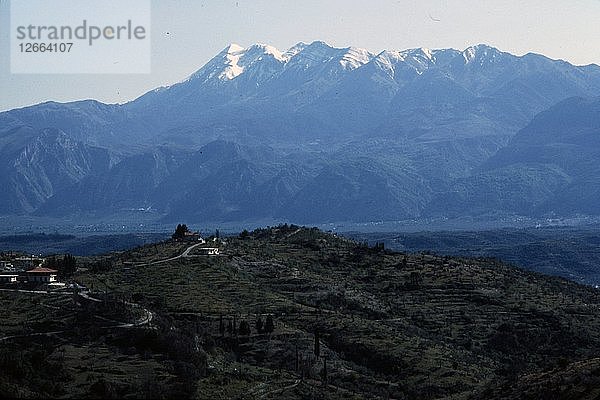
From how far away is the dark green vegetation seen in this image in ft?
200

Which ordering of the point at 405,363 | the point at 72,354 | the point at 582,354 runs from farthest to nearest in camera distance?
the point at 582,354
the point at 405,363
the point at 72,354

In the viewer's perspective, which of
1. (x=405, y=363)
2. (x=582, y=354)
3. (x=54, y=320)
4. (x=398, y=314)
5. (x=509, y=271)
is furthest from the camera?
(x=509, y=271)

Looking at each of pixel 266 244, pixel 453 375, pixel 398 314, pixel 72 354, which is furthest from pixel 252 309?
pixel 266 244

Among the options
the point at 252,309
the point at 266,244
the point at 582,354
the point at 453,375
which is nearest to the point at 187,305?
the point at 252,309

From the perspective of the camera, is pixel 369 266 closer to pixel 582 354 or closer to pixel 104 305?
pixel 582 354

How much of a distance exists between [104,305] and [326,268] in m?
65.2

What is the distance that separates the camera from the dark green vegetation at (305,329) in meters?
61.0

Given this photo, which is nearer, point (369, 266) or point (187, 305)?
point (187, 305)

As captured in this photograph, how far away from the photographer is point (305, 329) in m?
96.6

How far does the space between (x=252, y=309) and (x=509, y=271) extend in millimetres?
62175

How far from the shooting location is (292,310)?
10506 centimetres

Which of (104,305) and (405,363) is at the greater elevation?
(104,305)

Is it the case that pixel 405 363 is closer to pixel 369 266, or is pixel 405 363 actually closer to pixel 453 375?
pixel 453 375

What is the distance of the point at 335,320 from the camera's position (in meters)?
101
